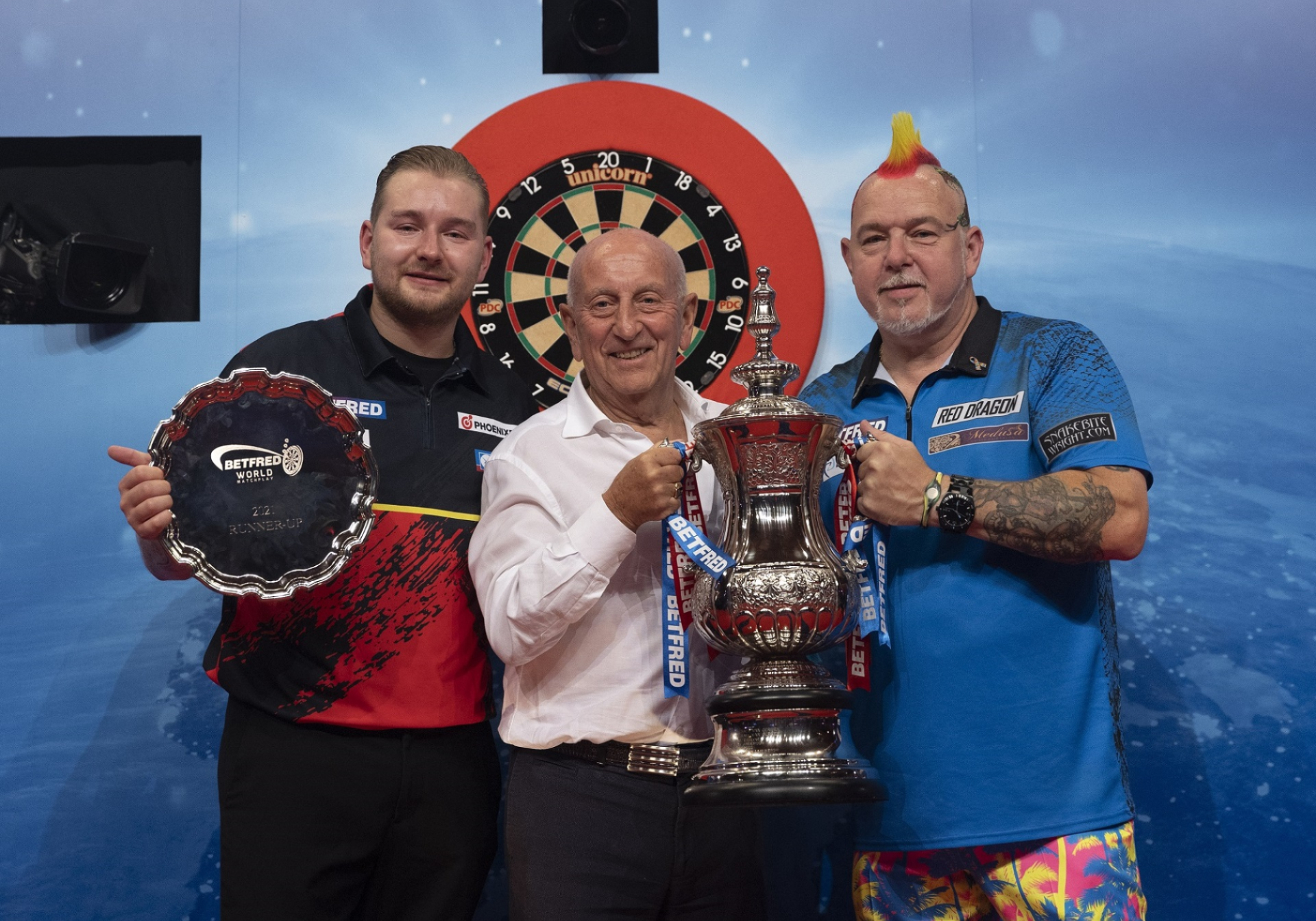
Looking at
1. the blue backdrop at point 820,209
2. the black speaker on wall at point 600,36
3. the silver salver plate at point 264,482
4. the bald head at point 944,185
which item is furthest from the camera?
the black speaker on wall at point 600,36

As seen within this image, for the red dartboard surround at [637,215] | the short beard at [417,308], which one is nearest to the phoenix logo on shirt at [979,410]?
the red dartboard surround at [637,215]

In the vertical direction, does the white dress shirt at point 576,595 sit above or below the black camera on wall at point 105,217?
below

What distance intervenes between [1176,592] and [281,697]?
7.71 feet

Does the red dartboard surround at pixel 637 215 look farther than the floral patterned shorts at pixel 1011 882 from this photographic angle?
Yes

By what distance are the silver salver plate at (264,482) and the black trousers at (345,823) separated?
368 mm

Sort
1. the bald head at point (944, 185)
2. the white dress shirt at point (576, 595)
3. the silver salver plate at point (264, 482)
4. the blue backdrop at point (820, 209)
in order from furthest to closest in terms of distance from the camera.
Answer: the blue backdrop at point (820, 209) < the bald head at point (944, 185) < the silver salver plate at point (264, 482) < the white dress shirt at point (576, 595)

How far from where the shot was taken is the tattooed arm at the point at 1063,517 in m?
2.09

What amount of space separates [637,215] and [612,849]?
1.77 meters

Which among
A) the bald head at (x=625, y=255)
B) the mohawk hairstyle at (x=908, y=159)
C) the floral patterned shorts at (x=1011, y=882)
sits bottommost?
the floral patterned shorts at (x=1011, y=882)

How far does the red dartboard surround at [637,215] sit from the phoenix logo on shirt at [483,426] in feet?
1.54

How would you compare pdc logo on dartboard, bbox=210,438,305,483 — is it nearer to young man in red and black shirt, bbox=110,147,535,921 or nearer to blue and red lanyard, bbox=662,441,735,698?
young man in red and black shirt, bbox=110,147,535,921

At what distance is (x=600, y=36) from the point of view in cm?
315

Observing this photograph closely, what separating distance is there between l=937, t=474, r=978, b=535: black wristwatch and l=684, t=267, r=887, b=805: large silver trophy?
181 mm

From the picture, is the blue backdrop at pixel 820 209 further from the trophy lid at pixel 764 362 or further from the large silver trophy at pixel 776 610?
the large silver trophy at pixel 776 610
